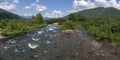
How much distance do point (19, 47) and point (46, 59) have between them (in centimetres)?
1302

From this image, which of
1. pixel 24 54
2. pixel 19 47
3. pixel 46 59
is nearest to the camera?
pixel 46 59

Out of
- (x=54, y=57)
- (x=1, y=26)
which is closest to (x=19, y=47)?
(x=54, y=57)

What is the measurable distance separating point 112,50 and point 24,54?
20131mm

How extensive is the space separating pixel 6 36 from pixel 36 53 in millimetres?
25748

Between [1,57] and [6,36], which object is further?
[6,36]

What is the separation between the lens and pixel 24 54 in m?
45.5

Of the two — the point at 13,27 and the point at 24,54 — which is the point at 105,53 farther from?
the point at 13,27

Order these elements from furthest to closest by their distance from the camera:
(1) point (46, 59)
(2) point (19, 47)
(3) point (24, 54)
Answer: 1. (2) point (19, 47)
2. (3) point (24, 54)
3. (1) point (46, 59)

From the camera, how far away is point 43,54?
45.8 m

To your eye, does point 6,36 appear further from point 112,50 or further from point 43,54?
point 112,50

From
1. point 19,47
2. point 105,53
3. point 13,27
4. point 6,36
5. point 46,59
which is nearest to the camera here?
point 46,59

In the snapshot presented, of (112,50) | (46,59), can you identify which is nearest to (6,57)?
(46,59)

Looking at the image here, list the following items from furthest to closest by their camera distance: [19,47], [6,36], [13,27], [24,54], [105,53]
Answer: [13,27]
[6,36]
[19,47]
[105,53]
[24,54]

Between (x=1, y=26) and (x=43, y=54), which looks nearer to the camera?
(x=43, y=54)
